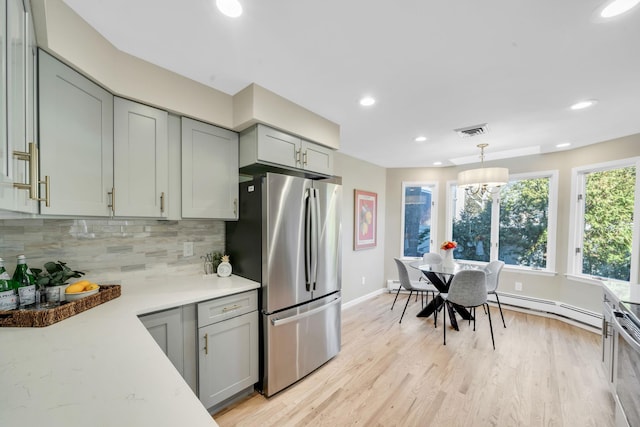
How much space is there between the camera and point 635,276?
109 inches

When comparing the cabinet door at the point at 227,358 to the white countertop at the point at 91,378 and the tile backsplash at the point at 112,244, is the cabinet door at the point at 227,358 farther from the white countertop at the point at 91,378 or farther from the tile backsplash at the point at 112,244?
the tile backsplash at the point at 112,244

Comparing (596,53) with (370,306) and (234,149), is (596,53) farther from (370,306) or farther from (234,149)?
(370,306)

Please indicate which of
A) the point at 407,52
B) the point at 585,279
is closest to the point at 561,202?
the point at 585,279

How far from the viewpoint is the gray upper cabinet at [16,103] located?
31.1 inches

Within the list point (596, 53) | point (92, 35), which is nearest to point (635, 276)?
point (596, 53)

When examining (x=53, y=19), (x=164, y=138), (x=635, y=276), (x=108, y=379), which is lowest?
(x=635, y=276)

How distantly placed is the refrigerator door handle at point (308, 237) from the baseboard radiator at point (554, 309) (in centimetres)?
356

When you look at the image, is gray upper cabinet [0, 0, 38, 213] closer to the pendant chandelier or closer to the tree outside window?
the pendant chandelier

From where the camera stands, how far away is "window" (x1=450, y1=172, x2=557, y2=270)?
12.1 ft

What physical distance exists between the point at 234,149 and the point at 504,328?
3946 mm

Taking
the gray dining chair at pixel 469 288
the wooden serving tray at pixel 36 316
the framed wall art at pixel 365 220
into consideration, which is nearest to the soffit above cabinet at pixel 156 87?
the wooden serving tray at pixel 36 316

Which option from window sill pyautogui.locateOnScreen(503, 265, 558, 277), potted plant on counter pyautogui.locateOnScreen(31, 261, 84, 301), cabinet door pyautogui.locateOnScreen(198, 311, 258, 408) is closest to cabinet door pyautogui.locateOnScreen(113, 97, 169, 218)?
potted plant on counter pyautogui.locateOnScreen(31, 261, 84, 301)

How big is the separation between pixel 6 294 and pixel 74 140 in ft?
2.77

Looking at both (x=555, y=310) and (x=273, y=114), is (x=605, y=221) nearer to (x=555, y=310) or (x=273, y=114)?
(x=555, y=310)
